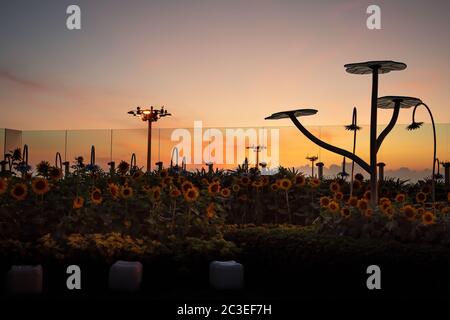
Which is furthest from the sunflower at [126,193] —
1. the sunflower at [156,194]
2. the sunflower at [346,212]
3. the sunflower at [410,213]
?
the sunflower at [410,213]

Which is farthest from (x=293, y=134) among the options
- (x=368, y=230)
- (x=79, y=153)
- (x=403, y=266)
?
(x=403, y=266)

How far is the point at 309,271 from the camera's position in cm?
479

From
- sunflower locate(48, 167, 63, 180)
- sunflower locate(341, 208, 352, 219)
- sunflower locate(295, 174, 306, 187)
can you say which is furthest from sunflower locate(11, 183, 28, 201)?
sunflower locate(295, 174, 306, 187)

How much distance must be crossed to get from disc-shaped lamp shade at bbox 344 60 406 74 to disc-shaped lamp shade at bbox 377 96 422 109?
1.38 feet

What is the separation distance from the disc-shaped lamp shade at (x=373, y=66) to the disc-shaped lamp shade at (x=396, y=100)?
421mm

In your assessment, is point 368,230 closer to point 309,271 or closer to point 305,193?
point 309,271

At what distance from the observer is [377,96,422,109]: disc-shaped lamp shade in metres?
7.56

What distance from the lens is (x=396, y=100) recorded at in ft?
24.9

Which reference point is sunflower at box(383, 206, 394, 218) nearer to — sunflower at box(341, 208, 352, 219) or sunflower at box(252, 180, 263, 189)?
sunflower at box(341, 208, 352, 219)

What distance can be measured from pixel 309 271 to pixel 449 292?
3.71 feet

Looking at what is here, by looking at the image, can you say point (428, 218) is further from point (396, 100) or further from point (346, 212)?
point (396, 100)

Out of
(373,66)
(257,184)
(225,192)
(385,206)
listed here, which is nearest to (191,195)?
(225,192)

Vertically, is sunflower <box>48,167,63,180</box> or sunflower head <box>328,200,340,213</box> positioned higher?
sunflower <box>48,167,63,180</box>
